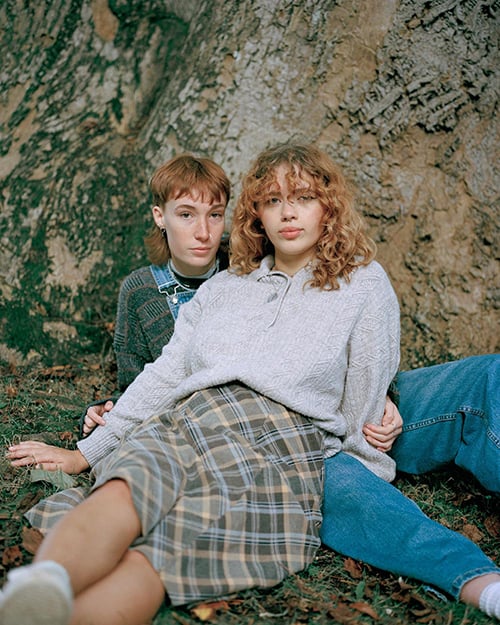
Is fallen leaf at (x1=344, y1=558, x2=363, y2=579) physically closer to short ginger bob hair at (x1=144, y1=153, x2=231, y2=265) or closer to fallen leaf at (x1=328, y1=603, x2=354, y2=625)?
fallen leaf at (x1=328, y1=603, x2=354, y2=625)

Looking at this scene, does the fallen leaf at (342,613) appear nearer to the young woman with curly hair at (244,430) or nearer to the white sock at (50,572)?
the young woman with curly hair at (244,430)

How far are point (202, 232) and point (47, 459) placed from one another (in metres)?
1.38

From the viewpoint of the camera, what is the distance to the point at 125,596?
207cm

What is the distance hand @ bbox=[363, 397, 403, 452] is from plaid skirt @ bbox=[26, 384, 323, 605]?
1.16ft

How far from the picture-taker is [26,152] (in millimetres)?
4617

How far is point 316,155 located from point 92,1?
280 centimetres

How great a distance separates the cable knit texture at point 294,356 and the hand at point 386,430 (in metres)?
0.05

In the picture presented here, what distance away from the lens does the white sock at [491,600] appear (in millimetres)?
2250

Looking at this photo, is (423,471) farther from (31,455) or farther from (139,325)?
(31,455)

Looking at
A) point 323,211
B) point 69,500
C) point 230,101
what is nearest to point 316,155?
point 323,211

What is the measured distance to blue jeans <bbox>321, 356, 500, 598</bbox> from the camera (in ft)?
8.04

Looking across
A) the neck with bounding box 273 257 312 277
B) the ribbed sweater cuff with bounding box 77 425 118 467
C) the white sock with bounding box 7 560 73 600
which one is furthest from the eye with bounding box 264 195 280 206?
the white sock with bounding box 7 560 73 600

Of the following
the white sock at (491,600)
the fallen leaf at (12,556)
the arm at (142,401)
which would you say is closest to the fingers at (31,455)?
the arm at (142,401)

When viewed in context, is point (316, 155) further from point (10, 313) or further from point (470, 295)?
point (10, 313)
